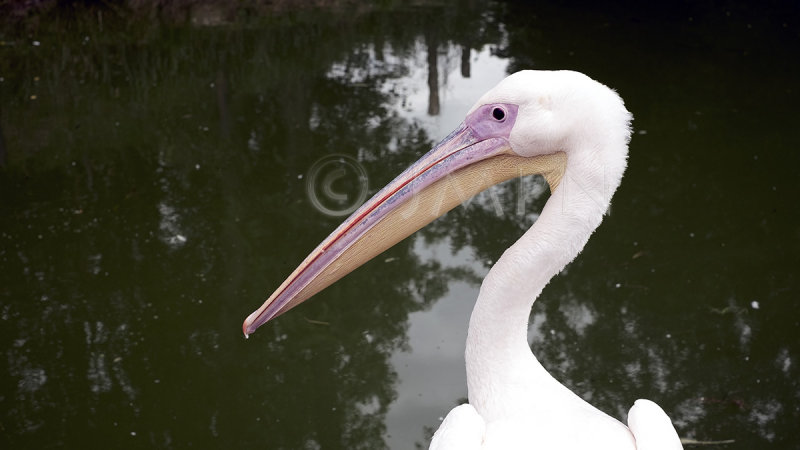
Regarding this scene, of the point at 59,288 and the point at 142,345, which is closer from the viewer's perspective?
the point at 142,345

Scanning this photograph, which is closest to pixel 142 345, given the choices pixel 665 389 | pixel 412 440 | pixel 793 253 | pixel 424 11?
pixel 412 440

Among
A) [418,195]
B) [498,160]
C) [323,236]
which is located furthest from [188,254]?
[498,160]

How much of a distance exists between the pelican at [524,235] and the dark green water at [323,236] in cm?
35

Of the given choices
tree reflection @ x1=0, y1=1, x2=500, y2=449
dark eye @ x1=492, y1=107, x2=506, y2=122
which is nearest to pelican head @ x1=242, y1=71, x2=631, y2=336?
dark eye @ x1=492, y1=107, x2=506, y2=122

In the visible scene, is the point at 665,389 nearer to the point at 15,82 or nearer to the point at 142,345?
the point at 142,345

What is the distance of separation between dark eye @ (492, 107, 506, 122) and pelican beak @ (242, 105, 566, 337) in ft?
0.08

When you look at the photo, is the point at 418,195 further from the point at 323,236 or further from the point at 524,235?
the point at 323,236

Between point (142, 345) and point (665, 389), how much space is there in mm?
2592

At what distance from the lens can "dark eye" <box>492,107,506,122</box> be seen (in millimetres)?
2086

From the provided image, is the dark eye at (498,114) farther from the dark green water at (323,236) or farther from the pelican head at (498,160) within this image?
the dark green water at (323,236)

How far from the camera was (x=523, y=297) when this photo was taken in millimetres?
2127

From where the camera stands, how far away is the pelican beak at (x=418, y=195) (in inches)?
84.6

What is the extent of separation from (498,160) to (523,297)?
388 millimetres

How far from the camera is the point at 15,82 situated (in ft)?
22.8
